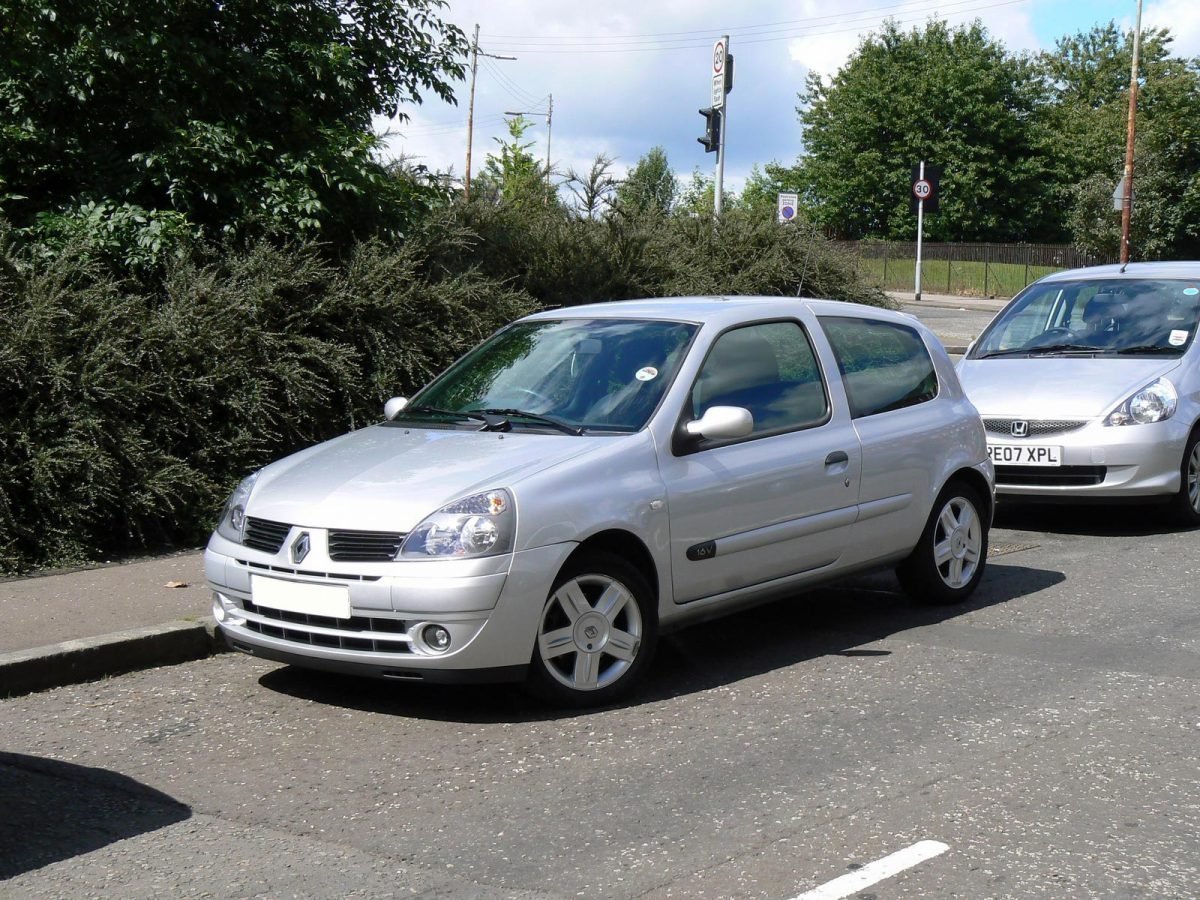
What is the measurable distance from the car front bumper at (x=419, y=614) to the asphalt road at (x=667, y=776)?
27 centimetres

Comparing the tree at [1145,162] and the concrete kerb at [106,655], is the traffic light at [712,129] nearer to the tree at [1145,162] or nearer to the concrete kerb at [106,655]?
the concrete kerb at [106,655]

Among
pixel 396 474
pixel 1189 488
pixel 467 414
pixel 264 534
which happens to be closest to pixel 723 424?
pixel 467 414

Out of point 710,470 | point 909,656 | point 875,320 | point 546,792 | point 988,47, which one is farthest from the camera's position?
point 988,47

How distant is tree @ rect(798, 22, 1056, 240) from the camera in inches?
2589

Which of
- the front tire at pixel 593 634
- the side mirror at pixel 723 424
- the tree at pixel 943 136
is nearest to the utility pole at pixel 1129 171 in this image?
the tree at pixel 943 136

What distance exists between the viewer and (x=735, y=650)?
6.79 metres

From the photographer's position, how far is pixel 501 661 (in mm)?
5418

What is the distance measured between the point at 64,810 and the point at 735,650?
3.14 meters

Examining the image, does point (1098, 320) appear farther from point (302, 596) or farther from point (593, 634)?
point (302, 596)

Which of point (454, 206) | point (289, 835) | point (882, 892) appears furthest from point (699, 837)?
point (454, 206)

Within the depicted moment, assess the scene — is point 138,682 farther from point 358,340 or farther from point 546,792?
point 358,340

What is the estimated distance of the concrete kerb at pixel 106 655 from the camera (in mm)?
6117

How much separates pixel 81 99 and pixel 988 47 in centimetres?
6279

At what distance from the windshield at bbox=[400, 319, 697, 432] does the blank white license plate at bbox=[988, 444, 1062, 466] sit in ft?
12.5
